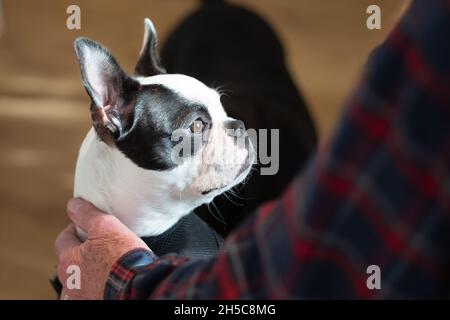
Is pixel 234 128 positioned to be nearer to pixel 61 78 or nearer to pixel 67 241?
pixel 67 241

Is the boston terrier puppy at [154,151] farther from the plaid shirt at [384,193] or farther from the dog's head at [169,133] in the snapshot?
Answer: the plaid shirt at [384,193]

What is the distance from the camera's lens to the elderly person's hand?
82 cm

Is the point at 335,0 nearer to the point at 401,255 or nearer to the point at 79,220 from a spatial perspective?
the point at 79,220

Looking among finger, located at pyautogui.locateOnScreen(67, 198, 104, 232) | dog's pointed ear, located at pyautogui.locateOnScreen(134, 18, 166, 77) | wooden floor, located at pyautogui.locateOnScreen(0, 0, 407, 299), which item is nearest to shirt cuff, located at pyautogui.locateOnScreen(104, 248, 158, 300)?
finger, located at pyautogui.locateOnScreen(67, 198, 104, 232)

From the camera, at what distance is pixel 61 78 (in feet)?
7.21

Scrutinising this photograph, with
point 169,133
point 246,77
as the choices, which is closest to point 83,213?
point 169,133

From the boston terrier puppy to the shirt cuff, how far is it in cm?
18

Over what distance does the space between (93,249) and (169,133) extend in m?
0.20

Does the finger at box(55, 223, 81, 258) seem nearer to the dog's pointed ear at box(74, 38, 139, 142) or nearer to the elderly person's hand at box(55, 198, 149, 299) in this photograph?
the elderly person's hand at box(55, 198, 149, 299)

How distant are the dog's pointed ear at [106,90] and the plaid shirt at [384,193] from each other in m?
0.47

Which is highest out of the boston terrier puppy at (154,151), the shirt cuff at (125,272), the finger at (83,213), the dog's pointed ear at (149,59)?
the dog's pointed ear at (149,59)

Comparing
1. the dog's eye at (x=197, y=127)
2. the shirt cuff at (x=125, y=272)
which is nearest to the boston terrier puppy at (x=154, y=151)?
the dog's eye at (x=197, y=127)

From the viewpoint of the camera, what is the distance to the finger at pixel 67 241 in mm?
977
